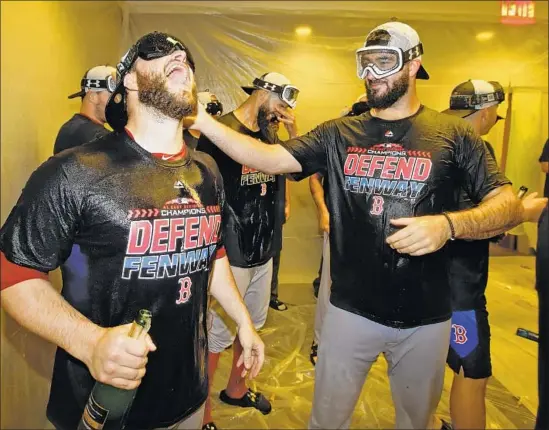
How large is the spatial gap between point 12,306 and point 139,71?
0.54 m

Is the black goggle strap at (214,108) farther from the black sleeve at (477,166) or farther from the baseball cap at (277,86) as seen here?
the black sleeve at (477,166)

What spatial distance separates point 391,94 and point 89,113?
109 cm

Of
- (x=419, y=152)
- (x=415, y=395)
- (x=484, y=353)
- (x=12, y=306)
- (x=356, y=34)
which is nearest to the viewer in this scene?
(x=12, y=306)

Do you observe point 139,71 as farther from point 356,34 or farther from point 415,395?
point 415,395

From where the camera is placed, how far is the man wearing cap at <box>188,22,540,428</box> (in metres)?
1.37

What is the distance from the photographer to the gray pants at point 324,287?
164 centimetres

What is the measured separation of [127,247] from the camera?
37.3 inches

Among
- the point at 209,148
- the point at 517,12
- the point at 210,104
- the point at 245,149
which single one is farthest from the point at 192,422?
the point at 517,12

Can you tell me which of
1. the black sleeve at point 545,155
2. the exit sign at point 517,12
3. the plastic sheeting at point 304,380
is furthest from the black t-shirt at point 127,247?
the exit sign at point 517,12

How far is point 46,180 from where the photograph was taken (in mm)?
897

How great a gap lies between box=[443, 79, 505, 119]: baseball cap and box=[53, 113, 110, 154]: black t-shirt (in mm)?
1228

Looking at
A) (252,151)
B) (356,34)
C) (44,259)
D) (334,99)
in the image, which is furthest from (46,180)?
(356,34)

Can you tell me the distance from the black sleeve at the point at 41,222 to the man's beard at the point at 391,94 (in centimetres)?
91

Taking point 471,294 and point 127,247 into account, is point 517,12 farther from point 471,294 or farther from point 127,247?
point 127,247
